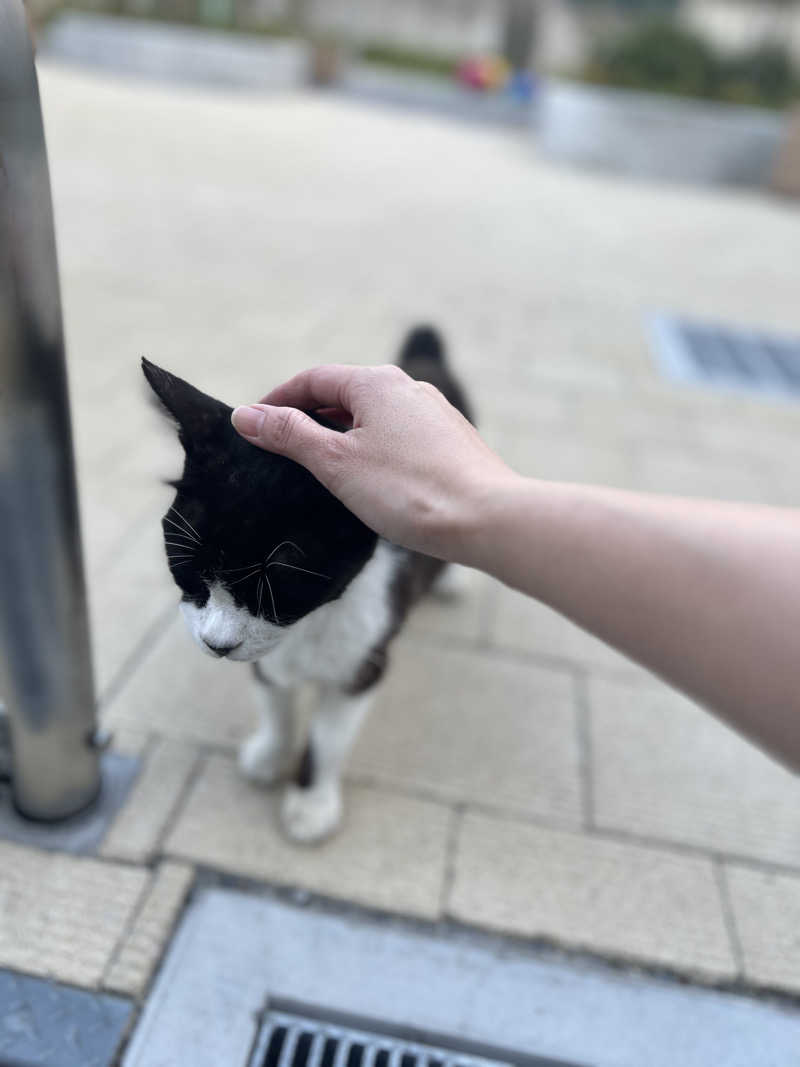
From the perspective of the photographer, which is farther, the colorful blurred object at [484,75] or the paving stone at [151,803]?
the colorful blurred object at [484,75]

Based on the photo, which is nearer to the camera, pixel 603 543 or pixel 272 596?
pixel 603 543

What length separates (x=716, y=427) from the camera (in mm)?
4195

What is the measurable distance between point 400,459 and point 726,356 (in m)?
4.68

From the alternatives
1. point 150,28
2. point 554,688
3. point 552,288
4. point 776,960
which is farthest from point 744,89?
point 776,960

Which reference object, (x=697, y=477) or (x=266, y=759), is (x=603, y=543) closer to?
(x=266, y=759)

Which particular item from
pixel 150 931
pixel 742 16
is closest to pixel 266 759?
pixel 150 931

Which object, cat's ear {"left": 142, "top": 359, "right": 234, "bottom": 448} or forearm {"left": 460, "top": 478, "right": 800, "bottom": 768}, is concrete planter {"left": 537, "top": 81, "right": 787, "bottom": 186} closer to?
cat's ear {"left": 142, "top": 359, "right": 234, "bottom": 448}

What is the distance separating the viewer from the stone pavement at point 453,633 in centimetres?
177

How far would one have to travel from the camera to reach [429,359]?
2.40 meters

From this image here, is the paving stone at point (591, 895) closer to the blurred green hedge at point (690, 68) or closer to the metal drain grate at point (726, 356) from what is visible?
the metal drain grate at point (726, 356)

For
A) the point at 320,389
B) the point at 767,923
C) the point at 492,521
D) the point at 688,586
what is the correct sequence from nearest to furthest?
the point at 688,586
the point at 492,521
the point at 320,389
the point at 767,923

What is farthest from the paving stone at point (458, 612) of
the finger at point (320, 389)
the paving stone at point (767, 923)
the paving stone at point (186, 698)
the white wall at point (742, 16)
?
the white wall at point (742, 16)

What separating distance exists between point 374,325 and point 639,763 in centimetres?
350

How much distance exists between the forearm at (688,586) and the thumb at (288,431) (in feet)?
1.05
